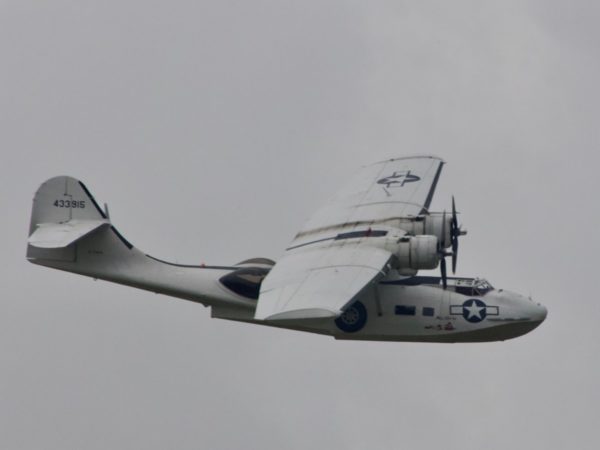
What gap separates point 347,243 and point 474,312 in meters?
4.38

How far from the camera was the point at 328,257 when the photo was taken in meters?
43.3

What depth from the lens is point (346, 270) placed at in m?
41.7

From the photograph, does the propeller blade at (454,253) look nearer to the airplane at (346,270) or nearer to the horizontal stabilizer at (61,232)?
the airplane at (346,270)

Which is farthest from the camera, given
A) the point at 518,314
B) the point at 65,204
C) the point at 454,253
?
the point at 65,204

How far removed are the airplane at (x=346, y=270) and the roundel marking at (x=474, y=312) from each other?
30mm

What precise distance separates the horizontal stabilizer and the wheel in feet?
29.0

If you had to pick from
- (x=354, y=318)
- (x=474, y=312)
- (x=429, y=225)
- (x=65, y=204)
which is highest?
(x=65, y=204)

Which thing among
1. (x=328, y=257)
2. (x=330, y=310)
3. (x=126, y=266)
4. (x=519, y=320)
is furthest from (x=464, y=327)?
(x=126, y=266)

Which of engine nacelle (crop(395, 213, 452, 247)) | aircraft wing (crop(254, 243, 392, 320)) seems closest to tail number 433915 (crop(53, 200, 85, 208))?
aircraft wing (crop(254, 243, 392, 320))

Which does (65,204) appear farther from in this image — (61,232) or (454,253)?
(454,253)

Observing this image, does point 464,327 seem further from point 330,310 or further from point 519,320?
point 330,310

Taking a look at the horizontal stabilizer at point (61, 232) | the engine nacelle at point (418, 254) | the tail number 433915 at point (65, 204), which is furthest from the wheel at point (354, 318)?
the tail number 433915 at point (65, 204)

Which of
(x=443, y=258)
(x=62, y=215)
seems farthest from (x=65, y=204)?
(x=443, y=258)

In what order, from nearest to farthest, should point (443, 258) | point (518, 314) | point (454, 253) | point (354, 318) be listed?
point (518, 314), point (354, 318), point (443, 258), point (454, 253)
